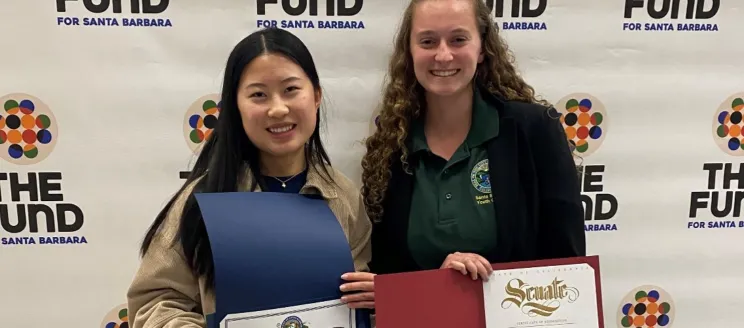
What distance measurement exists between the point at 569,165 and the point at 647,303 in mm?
809

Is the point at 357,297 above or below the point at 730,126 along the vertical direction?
below

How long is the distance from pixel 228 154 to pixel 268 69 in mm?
193

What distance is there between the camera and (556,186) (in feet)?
4.29

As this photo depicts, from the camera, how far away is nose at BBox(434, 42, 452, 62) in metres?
1.25

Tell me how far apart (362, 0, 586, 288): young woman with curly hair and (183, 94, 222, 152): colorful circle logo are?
20.0 inches

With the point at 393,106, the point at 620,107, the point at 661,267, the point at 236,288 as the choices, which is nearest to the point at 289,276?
the point at 236,288

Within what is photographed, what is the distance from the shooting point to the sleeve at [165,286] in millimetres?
1018

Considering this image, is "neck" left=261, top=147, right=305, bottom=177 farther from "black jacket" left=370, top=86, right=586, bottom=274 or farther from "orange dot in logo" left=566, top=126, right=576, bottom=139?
"orange dot in logo" left=566, top=126, right=576, bottom=139

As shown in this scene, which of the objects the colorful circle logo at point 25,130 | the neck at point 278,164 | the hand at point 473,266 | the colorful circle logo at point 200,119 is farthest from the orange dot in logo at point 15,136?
the hand at point 473,266

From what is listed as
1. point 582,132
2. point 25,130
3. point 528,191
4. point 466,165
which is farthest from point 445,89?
point 25,130

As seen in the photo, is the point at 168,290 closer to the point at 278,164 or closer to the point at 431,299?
the point at 278,164

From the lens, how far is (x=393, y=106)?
1.41m

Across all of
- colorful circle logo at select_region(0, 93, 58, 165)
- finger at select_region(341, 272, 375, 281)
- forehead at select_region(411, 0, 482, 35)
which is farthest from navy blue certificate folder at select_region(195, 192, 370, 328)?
colorful circle logo at select_region(0, 93, 58, 165)

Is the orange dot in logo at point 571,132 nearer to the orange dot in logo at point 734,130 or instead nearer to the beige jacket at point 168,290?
the orange dot in logo at point 734,130
